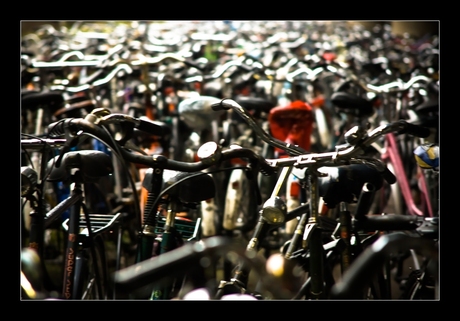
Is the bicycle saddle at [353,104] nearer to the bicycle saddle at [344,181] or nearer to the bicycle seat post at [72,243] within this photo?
the bicycle saddle at [344,181]

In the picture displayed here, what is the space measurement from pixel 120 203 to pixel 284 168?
2.82m

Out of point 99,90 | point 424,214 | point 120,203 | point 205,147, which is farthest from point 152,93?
point 205,147

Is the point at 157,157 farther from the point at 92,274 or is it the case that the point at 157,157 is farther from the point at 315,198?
the point at 92,274

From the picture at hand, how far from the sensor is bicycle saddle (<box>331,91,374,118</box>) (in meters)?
6.26

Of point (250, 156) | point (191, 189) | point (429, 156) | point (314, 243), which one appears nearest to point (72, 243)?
point (191, 189)

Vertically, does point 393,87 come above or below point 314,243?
above

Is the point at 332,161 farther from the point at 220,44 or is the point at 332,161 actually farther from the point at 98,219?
the point at 220,44

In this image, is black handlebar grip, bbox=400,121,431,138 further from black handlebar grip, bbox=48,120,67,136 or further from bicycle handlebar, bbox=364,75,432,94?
bicycle handlebar, bbox=364,75,432,94

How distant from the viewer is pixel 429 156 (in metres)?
4.03

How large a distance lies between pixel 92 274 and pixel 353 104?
310 centimetres

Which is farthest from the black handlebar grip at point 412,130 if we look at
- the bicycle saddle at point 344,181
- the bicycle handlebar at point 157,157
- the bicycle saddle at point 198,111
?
the bicycle saddle at point 198,111

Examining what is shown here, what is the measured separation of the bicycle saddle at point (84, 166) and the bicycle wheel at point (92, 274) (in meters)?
0.40

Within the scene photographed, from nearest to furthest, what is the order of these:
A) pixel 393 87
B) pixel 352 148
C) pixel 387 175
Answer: pixel 352 148 → pixel 387 175 → pixel 393 87

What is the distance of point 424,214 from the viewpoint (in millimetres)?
5270
